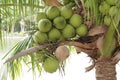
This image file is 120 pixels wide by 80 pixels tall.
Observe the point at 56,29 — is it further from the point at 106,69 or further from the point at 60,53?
the point at 106,69

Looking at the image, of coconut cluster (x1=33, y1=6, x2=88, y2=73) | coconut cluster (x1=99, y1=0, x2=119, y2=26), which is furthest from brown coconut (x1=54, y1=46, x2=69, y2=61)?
coconut cluster (x1=99, y1=0, x2=119, y2=26)

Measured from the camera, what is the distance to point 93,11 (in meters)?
0.92

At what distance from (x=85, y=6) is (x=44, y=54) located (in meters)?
0.23

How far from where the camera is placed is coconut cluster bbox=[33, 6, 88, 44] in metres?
0.90

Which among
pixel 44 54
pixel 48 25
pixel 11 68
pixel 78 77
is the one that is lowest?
pixel 78 77

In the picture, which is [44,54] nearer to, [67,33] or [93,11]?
[67,33]

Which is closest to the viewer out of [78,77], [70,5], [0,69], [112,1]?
[112,1]

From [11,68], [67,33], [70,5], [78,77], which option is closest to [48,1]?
[70,5]

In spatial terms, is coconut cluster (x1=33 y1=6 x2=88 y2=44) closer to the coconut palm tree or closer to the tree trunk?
the coconut palm tree

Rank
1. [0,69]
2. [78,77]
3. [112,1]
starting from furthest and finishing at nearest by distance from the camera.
Result: [78,77]
[0,69]
[112,1]

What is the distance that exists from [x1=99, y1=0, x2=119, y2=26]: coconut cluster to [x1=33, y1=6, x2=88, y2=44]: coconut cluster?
0.08m

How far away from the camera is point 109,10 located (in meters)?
0.89

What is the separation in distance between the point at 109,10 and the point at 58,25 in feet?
0.59

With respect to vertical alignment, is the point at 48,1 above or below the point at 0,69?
above
